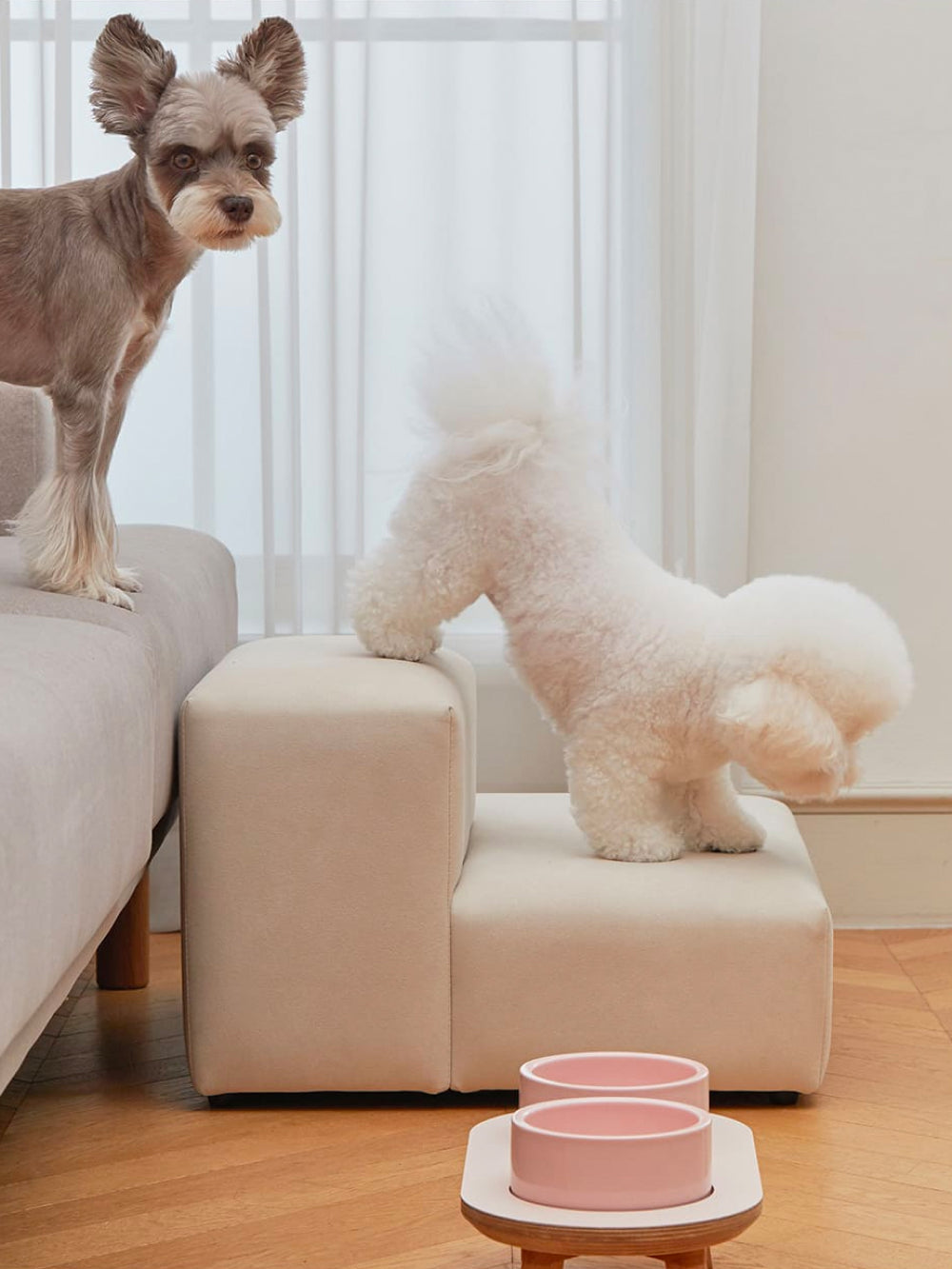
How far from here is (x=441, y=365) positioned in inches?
70.0

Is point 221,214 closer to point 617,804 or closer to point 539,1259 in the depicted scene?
point 617,804

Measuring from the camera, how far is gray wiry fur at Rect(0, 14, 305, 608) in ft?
5.18

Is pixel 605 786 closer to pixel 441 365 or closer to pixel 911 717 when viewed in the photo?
pixel 441 365

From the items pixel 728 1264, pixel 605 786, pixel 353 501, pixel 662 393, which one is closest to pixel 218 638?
pixel 353 501

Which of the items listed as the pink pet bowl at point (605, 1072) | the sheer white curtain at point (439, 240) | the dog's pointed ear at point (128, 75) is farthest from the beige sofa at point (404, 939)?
the sheer white curtain at point (439, 240)

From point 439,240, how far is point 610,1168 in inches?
65.7

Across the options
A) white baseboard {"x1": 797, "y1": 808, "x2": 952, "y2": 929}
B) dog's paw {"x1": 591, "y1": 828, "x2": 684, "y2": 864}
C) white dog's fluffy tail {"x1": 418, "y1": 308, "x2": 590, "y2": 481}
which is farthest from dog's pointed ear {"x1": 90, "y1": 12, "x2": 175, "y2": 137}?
white baseboard {"x1": 797, "y1": 808, "x2": 952, "y2": 929}

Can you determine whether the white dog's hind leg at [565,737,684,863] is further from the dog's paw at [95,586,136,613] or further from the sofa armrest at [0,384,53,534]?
the sofa armrest at [0,384,53,534]

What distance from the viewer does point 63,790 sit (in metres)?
1.13

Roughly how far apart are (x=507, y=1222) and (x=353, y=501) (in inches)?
60.3

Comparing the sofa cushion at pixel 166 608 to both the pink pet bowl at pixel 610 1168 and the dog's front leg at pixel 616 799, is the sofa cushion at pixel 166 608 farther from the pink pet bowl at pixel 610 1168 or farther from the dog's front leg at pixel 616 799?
the pink pet bowl at pixel 610 1168

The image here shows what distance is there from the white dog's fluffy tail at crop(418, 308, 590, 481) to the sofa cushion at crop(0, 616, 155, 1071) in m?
0.44

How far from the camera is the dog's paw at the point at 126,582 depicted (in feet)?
5.72

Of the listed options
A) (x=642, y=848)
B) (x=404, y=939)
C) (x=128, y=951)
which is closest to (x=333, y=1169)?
(x=404, y=939)
